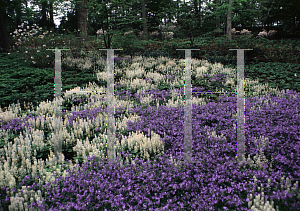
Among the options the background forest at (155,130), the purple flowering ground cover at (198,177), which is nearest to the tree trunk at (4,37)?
the background forest at (155,130)

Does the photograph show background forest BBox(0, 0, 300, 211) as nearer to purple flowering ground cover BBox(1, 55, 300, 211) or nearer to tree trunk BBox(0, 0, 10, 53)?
purple flowering ground cover BBox(1, 55, 300, 211)

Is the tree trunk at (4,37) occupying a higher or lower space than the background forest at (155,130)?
higher

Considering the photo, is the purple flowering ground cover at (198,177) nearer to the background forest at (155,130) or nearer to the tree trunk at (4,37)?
the background forest at (155,130)

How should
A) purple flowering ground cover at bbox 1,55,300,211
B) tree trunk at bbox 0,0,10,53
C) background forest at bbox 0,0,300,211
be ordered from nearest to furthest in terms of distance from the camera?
purple flowering ground cover at bbox 1,55,300,211, background forest at bbox 0,0,300,211, tree trunk at bbox 0,0,10,53

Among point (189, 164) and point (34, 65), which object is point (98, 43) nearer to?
point (34, 65)

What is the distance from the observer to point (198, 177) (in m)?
3.15

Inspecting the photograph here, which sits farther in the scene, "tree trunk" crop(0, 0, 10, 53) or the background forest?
"tree trunk" crop(0, 0, 10, 53)

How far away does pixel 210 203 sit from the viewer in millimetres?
2684

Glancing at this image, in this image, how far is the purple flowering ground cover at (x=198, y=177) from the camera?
2760 millimetres

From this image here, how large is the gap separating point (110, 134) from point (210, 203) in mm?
2500

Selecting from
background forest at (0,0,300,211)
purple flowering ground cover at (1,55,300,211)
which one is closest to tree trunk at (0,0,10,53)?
background forest at (0,0,300,211)

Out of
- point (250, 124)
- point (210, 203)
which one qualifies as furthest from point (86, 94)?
point (210, 203)

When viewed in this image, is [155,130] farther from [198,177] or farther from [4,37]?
[4,37]

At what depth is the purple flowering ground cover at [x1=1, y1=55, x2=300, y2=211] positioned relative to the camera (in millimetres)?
2760
